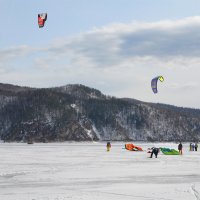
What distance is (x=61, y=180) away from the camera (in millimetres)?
16031

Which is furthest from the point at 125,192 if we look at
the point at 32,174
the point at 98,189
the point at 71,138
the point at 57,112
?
the point at 57,112

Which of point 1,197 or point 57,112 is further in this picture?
point 57,112

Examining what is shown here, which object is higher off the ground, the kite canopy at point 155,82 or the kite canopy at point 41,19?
the kite canopy at point 41,19

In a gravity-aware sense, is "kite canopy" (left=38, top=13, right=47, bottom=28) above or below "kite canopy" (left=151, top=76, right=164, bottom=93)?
above

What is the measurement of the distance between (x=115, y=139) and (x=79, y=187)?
534ft

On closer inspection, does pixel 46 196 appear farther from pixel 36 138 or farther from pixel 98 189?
pixel 36 138

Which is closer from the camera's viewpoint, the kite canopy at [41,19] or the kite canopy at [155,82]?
the kite canopy at [41,19]

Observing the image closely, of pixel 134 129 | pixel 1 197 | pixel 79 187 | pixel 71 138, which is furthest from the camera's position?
pixel 134 129

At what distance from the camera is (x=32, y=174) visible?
18.1m

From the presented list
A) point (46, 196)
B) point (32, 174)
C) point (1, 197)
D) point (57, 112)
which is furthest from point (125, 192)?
point (57, 112)

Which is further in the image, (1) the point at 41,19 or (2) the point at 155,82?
(2) the point at 155,82

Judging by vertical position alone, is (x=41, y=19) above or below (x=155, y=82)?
above

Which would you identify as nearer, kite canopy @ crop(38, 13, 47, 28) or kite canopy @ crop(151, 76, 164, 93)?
kite canopy @ crop(38, 13, 47, 28)

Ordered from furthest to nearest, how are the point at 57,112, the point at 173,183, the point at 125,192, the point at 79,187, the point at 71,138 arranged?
the point at 57,112, the point at 71,138, the point at 173,183, the point at 79,187, the point at 125,192
